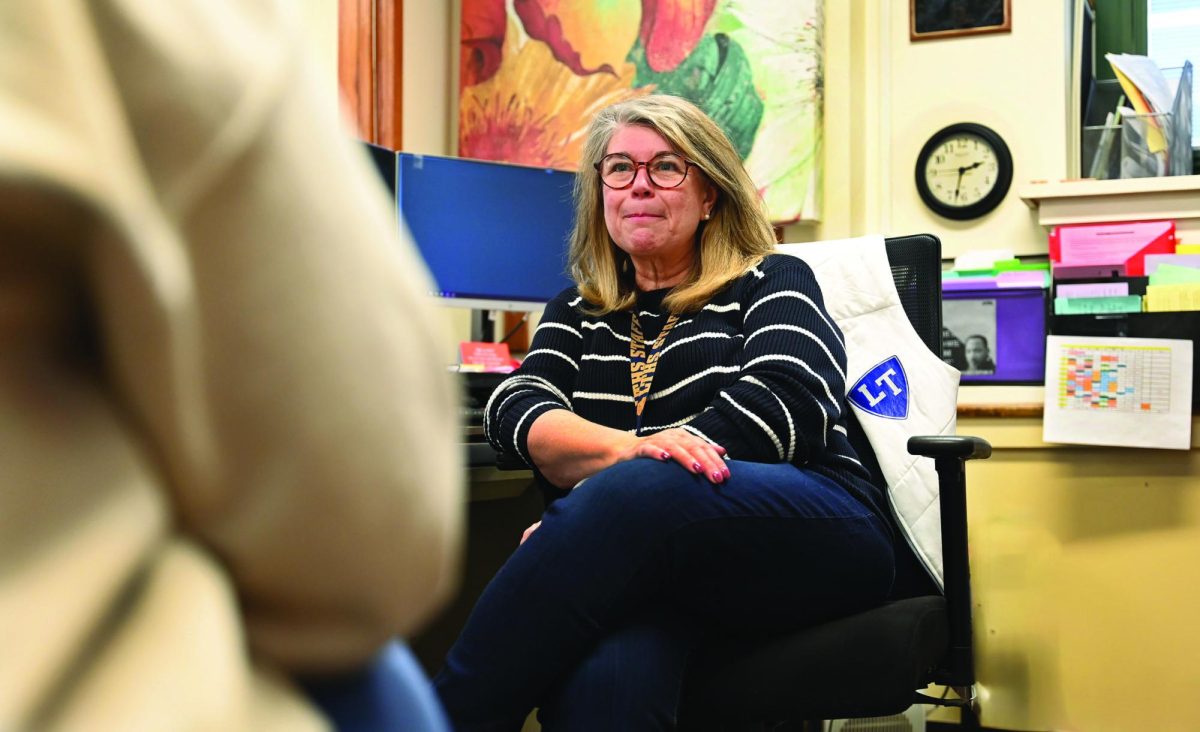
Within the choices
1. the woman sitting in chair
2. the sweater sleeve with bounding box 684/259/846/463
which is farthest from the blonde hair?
the sweater sleeve with bounding box 684/259/846/463

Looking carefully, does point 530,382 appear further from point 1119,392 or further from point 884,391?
point 1119,392

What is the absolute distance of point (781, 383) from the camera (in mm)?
1436

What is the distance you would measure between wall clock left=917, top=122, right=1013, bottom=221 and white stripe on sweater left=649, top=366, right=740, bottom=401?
145cm

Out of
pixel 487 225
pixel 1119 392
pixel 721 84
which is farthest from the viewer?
pixel 721 84

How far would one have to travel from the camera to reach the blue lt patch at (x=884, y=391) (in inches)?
66.0

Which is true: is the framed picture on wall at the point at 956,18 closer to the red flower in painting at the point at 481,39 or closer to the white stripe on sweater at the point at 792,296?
the red flower in painting at the point at 481,39

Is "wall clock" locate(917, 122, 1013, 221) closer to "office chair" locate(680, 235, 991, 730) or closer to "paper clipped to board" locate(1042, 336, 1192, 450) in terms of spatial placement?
"paper clipped to board" locate(1042, 336, 1192, 450)

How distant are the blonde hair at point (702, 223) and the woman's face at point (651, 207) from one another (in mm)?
17

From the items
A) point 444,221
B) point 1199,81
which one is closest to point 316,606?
point 444,221

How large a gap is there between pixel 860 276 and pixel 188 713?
1.58 metres

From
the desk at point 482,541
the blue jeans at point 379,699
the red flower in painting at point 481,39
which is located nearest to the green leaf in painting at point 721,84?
the red flower in painting at point 481,39

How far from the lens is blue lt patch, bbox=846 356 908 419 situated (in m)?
1.68

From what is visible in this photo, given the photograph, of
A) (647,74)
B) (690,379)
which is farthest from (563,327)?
(647,74)

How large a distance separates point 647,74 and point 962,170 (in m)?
0.87
